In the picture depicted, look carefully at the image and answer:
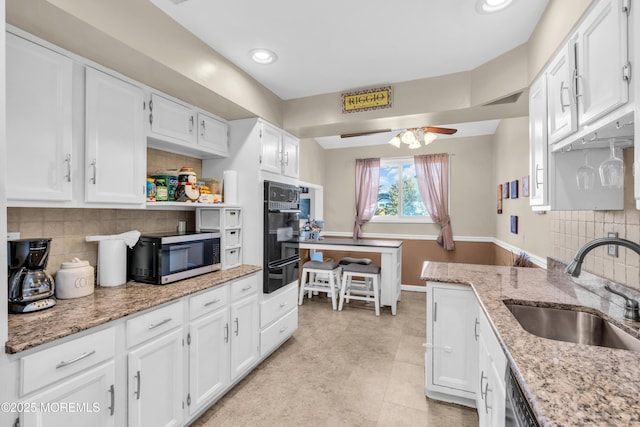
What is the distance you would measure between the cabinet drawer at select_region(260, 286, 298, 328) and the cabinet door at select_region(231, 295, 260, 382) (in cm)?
9

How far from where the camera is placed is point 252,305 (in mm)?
2527

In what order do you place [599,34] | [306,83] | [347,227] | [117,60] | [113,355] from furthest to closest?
[347,227] → [306,83] → [117,60] → [113,355] → [599,34]

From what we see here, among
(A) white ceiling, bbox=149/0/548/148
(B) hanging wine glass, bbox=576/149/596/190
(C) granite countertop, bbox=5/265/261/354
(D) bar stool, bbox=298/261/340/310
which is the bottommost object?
(D) bar stool, bbox=298/261/340/310

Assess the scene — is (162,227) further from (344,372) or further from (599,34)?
(599,34)

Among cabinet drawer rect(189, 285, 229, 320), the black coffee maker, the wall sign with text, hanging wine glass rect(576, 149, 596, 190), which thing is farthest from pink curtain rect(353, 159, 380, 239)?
the black coffee maker

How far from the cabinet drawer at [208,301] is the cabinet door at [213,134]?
1.20 meters

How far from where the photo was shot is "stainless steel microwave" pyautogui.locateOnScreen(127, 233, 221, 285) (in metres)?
1.94

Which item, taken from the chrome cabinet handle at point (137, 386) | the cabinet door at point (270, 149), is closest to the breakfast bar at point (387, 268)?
the cabinet door at point (270, 149)

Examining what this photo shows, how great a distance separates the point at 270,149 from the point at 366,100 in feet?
3.26

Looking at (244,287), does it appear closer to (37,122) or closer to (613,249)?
(37,122)

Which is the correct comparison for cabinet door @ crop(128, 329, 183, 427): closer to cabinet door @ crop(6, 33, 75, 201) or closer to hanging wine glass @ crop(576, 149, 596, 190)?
cabinet door @ crop(6, 33, 75, 201)

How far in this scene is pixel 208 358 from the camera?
2.02 m

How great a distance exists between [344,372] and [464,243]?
10.8 feet

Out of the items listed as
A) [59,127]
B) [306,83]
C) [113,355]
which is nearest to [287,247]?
[306,83]
